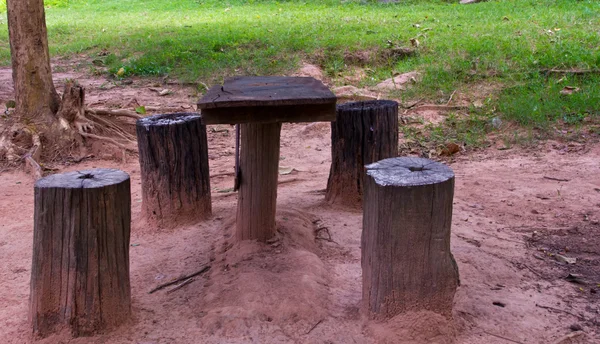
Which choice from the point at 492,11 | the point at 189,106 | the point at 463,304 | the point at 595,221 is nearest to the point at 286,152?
the point at 189,106

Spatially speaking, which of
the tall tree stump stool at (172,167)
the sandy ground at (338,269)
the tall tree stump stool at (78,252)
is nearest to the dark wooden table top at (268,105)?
the tall tree stump stool at (78,252)

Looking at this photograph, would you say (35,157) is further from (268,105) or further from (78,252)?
(268,105)

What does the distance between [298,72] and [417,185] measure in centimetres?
606

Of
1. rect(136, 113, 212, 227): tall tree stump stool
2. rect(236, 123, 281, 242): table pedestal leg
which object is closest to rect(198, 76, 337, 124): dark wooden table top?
rect(236, 123, 281, 242): table pedestal leg

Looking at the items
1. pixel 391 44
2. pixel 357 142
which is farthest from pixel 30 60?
pixel 391 44

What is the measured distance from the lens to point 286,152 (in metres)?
6.81

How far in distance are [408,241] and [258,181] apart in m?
1.24

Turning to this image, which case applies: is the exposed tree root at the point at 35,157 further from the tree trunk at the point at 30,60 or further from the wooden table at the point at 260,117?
the wooden table at the point at 260,117

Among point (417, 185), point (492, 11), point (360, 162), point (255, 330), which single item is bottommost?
point (255, 330)

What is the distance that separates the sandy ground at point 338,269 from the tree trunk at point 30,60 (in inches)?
40.3

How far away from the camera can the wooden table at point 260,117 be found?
3.03 meters

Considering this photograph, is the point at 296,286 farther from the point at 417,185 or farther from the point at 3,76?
the point at 3,76

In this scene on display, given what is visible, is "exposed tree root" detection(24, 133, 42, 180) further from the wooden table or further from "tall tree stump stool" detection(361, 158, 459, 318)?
"tall tree stump stool" detection(361, 158, 459, 318)

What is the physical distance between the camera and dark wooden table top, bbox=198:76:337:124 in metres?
2.98
